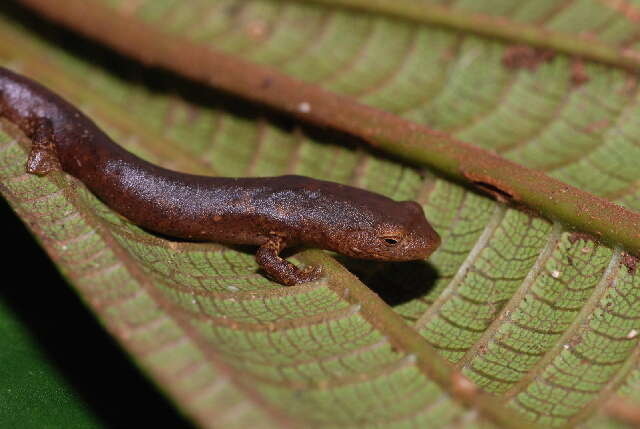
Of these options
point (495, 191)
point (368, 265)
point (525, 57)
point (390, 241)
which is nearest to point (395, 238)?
point (390, 241)

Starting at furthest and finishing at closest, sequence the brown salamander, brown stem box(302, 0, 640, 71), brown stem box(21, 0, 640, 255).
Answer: brown stem box(302, 0, 640, 71) → the brown salamander → brown stem box(21, 0, 640, 255)

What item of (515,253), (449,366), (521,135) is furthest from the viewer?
(521,135)

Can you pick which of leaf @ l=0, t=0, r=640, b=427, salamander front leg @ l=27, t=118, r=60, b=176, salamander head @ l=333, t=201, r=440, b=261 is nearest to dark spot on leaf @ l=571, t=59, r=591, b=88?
leaf @ l=0, t=0, r=640, b=427

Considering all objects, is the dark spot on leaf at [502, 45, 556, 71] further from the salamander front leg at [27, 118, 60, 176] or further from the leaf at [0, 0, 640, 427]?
the salamander front leg at [27, 118, 60, 176]

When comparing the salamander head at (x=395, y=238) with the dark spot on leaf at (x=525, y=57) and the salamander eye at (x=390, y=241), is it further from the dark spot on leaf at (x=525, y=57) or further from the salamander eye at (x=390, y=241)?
the dark spot on leaf at (x=525, y=57)

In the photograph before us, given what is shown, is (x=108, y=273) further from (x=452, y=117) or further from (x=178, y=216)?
(x=452, y=117)

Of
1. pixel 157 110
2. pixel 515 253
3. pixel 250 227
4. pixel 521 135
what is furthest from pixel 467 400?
pixel 157 110

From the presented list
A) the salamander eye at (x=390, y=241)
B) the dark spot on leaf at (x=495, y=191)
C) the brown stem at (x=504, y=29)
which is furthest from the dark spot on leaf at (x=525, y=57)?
the salamander eye at (x=390, y=241)
